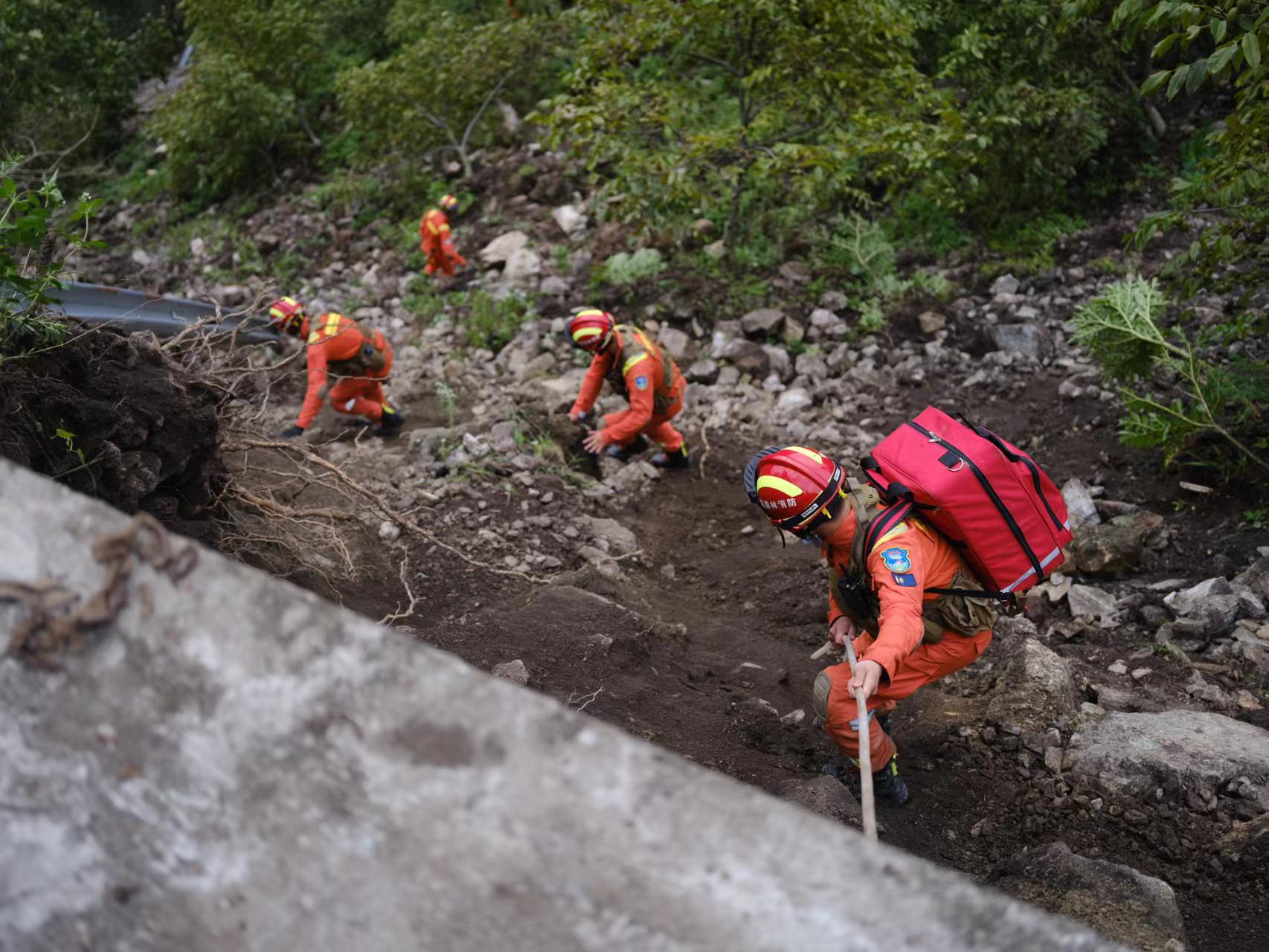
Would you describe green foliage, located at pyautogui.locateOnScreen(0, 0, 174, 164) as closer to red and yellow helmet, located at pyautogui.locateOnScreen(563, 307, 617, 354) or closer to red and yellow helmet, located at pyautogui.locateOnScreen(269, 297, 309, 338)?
red and yellow helmet, located at pyautogui.locateOnScreen(269, 297, 309, 338)

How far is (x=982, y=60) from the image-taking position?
8.83 metres

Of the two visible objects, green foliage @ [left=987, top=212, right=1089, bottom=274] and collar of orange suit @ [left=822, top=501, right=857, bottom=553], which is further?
green foliage @ [left=987, top=212, right=1089, bottom=274]

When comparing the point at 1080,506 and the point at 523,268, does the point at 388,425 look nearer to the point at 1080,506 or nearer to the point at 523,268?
the point at 523,268

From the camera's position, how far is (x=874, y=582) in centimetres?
326

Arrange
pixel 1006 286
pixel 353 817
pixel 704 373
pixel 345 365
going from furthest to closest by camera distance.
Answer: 1. pixel 1006 286
2. pixel 704 373
3. pixel 345 365
4. pixel 353 817

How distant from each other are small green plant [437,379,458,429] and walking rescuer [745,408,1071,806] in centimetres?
432

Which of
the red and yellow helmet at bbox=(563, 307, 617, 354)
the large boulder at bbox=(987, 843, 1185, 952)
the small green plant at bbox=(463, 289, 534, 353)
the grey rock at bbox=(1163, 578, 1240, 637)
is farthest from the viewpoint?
the small green plant at bbox=(463, 289, 534, 353)

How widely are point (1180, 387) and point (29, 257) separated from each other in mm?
6065

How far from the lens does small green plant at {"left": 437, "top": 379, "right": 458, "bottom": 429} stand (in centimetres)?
740

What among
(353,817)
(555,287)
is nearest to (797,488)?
(353,817)

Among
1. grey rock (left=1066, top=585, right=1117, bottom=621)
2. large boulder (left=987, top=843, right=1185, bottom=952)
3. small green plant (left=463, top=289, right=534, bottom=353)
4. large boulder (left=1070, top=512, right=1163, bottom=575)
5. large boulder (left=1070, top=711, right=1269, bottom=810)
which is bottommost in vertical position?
small green plant (left=463, top=289, right=534, bottom=353)

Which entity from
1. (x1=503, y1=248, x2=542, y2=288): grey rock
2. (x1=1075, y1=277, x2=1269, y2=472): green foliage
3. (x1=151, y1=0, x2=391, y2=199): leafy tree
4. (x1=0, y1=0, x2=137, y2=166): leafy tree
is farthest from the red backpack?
(x1=0, y1=0, x2=137, y2=166): leafy tree

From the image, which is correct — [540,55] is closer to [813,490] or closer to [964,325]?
[964,325]

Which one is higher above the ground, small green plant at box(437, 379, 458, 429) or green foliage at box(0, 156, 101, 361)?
green foliage at box(0, 156, 101, 361)
